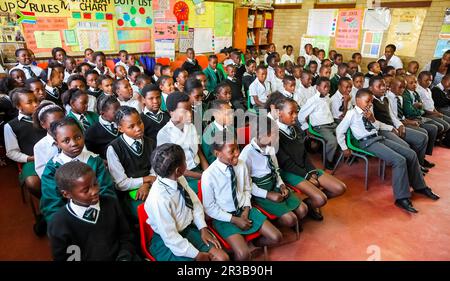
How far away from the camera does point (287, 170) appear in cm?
226

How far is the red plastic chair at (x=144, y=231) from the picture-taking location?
4.72ft

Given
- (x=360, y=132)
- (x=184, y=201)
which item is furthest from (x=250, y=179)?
(x=360, y=132)

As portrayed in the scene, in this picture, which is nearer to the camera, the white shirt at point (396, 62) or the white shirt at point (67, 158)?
the white shirt at point (67, 158)

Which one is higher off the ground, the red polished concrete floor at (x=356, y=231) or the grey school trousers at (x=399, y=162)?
the grey school trousers at (x=399, y=162)

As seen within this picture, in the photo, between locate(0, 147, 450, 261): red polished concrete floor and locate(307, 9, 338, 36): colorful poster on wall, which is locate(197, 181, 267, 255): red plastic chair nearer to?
locate(0, 147, 450, 261): red polished concrete floor

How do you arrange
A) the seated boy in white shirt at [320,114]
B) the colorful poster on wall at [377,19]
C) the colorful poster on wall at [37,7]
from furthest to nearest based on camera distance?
the colorful poster on wall at [377,19] → the colorful poster on wall at [37,7] → the seated boy in white shirt at [320,114]

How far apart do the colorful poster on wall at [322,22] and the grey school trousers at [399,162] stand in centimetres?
440

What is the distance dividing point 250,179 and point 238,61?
374 centimetres

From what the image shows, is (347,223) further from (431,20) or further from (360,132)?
(431,20)

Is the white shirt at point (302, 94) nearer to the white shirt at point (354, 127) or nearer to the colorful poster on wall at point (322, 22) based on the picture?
the white shirt at point (354, 127)

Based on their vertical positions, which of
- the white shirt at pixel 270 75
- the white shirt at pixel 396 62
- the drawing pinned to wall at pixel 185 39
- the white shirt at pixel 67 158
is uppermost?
the drawing pinned to wall at pixel 185 39

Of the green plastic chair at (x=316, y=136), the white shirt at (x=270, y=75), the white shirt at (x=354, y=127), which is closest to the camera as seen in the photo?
the white shirt at (x=354, y=127)

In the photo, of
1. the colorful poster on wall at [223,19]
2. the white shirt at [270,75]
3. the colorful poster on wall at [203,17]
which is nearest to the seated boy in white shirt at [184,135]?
the white shirt at [270,75]

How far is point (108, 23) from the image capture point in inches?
188
